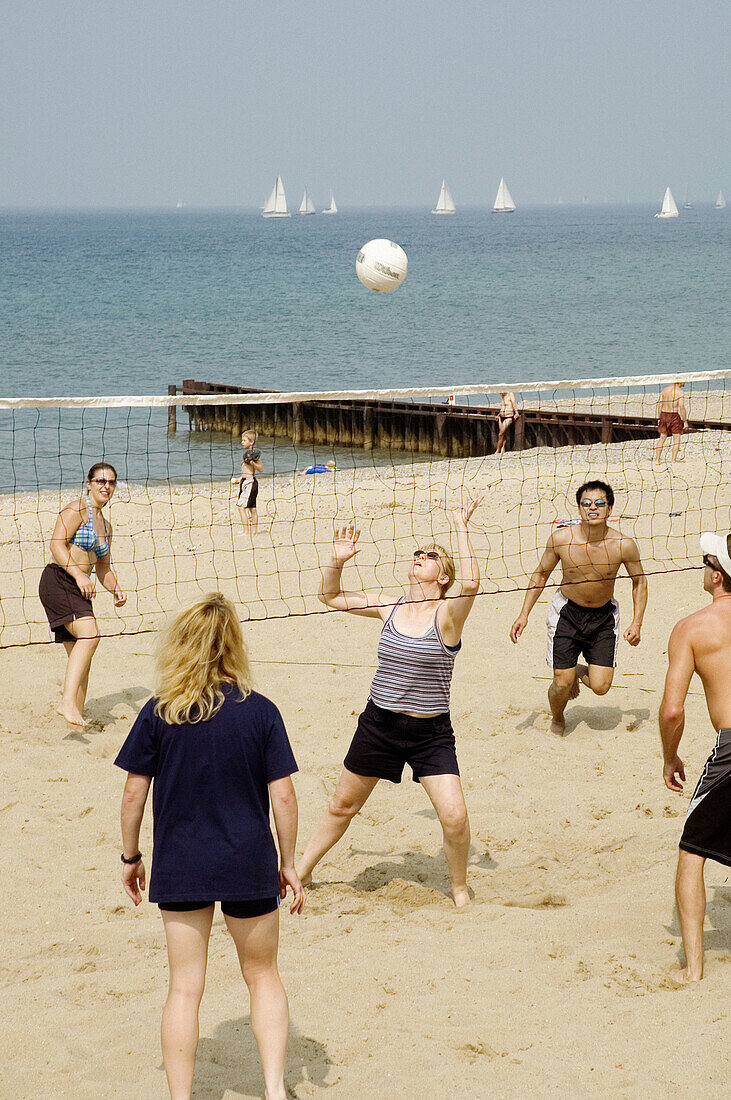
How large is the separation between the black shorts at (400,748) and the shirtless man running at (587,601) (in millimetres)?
1766

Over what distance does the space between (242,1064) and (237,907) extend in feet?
2.24

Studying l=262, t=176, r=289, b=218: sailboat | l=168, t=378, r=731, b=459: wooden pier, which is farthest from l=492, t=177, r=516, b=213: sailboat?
l=168, t=378, r=731, b=459: wooden pier

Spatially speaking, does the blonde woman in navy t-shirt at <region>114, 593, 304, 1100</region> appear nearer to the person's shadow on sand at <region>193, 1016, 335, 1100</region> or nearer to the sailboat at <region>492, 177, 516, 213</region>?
the person's shadow on sand at <region>193, 1016, 335, 1100</region>

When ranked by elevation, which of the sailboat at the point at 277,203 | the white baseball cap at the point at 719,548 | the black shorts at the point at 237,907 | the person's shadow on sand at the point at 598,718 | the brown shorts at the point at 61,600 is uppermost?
the sailboat at the point at 277,203

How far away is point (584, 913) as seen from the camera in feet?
13.7

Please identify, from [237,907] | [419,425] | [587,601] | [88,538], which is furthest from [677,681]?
[419,425]

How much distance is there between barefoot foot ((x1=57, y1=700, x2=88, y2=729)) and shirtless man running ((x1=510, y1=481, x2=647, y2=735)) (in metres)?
2.49

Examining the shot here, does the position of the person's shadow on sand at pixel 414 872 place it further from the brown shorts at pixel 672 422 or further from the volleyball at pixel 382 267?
the brown shorts at pixel 672 422

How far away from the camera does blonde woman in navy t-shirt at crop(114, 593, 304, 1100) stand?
9.66 feet

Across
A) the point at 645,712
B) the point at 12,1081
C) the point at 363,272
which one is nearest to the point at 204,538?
the point at 363,272

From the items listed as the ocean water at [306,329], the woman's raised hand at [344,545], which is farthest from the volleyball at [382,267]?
the woman's raised hand at [344,545]

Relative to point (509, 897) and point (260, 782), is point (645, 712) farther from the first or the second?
point (260, 782)

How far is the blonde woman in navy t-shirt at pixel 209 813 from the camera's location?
2945mm

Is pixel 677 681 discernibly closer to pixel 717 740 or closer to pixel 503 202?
pixel 717 740
